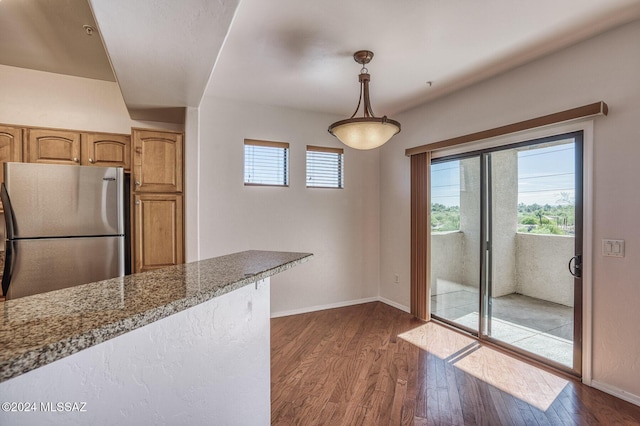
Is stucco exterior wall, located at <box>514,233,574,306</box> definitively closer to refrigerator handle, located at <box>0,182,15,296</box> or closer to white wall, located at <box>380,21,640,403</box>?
white wall, located at <box>380,21,640,403</box>

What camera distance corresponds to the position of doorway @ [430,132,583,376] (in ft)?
8.98

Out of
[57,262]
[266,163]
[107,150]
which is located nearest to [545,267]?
[266,163]

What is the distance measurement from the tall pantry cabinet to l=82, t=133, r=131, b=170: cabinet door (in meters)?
0.20

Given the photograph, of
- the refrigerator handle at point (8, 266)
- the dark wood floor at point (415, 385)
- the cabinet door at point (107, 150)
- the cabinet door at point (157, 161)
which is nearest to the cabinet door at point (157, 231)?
the cabinet door at point (157, 161)

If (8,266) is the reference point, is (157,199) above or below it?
above

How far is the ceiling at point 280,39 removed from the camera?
186 centimetres

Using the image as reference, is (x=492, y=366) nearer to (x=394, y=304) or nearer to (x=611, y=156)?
(x=394, y=304)

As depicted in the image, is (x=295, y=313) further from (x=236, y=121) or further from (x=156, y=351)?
(x=156, y=351)

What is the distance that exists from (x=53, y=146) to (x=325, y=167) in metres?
2.94

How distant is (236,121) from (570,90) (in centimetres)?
330

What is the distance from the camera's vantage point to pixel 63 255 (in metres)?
2.59

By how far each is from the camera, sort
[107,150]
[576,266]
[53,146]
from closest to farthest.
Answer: [576,266], [53,146], [107,150]

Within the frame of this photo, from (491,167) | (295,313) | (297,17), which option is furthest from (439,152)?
(295,313)

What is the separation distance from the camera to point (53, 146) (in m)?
2.91
